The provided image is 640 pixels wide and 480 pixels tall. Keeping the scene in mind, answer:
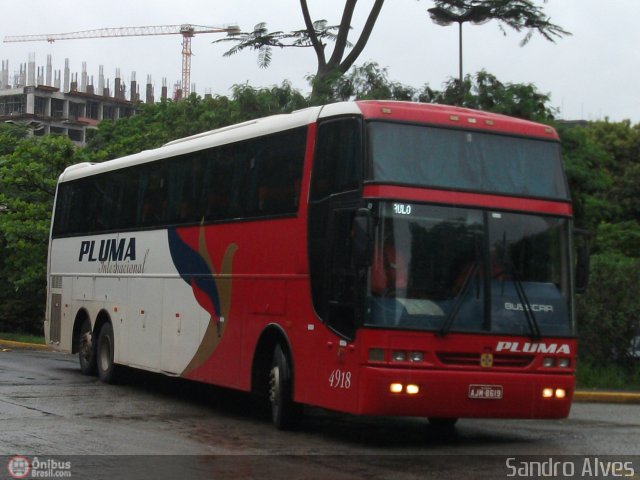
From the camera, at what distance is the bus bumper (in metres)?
12.0

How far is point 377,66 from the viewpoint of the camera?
88.2ft

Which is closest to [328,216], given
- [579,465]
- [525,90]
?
[579,465]

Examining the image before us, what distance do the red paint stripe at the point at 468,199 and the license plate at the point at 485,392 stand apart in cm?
196

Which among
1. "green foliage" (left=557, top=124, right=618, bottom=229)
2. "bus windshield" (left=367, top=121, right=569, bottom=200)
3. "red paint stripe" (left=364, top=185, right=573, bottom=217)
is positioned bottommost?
"red paint stripe" (left=364, top=185, right=573, bottom=217)

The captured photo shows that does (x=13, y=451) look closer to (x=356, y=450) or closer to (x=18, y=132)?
(x=356, y=450)

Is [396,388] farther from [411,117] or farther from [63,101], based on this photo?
[63,101]

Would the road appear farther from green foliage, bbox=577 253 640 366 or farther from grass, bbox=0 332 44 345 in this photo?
grass, bbox=0 332 44 345

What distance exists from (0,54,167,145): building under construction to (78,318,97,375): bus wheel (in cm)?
10654

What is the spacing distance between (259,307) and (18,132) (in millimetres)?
32231

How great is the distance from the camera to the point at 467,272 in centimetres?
1232

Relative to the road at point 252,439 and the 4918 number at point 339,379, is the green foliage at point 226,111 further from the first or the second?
the 4918 number at point 339,379

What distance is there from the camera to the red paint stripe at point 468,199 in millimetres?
12200

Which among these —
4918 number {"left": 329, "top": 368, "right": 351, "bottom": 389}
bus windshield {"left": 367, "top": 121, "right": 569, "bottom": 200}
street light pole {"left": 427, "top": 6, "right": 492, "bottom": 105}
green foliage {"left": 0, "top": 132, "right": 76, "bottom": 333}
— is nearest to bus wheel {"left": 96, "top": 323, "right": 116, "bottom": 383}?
4918 number {"left": 329, "top": 368, "right": 351, "bottom": 389}

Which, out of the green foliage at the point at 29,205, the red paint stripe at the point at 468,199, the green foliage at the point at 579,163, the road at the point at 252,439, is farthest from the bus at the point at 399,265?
the green foliage at the point at 29,205
